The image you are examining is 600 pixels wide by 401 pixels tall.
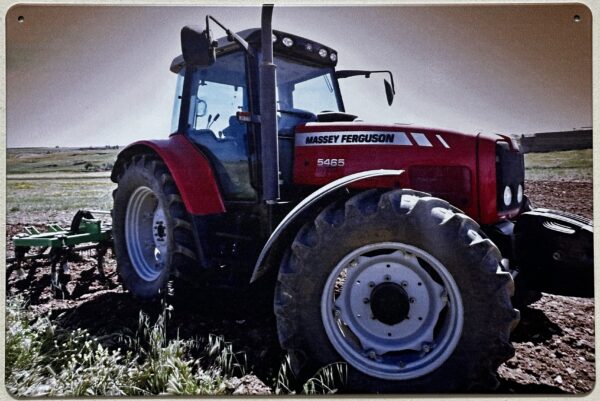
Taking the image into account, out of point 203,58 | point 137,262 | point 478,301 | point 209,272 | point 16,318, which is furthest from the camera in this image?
point 137,262

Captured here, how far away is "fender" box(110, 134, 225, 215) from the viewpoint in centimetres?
285

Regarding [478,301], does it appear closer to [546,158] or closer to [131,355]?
[546,158]

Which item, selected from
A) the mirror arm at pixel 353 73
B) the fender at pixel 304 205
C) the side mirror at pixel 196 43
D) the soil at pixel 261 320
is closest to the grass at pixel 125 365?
the soil at pixel 261 320

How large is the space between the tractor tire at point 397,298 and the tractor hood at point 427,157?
0.34 m

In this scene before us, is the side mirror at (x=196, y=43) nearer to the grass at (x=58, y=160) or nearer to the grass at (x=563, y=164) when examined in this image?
the grass at (x=58, y=160)

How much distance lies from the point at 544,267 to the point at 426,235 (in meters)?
0.88

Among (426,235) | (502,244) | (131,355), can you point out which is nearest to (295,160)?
(426,235)

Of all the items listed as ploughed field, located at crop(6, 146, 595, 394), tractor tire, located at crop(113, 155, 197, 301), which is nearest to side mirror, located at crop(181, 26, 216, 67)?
tractor tire, located at crop(113, 155, 197, 301)

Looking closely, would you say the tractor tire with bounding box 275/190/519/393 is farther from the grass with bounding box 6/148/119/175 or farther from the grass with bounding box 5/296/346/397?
the grass with bounding box 6/148/119/175

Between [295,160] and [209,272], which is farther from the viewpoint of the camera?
[209,272]

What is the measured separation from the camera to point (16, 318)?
2564 millimetres

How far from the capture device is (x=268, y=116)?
2447 millimetres

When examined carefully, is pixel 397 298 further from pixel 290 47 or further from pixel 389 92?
pixel 290 47

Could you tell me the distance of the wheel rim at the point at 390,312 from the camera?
6.84 ft
